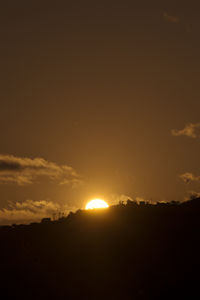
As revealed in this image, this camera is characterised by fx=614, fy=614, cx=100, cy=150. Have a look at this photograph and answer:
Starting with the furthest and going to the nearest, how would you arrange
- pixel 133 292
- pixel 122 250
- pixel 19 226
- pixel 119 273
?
1. pixel 19 226
2. pixel 122 250
3. pixel 119 273
4. pixel 133 292

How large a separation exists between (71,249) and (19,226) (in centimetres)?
667

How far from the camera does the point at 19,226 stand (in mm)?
45656

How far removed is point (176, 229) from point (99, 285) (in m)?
7.63

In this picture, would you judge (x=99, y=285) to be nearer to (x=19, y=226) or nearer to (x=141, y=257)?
(x=141, y=257)

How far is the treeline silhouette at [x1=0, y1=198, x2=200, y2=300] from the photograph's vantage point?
114 ft

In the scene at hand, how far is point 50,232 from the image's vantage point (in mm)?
43188

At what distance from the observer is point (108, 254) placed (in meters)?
39.5

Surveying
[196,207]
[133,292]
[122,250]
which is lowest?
[133,292]

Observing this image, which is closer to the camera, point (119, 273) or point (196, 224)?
point (119, 273)

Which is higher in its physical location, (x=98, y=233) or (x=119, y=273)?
(x=98, y=233)

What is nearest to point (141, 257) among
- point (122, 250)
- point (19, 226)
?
point (122, 250)

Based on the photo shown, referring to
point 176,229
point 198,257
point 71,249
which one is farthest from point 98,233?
point 198,257

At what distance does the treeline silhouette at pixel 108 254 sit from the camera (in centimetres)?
3484

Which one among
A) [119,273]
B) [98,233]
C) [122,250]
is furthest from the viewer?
[98,233]
